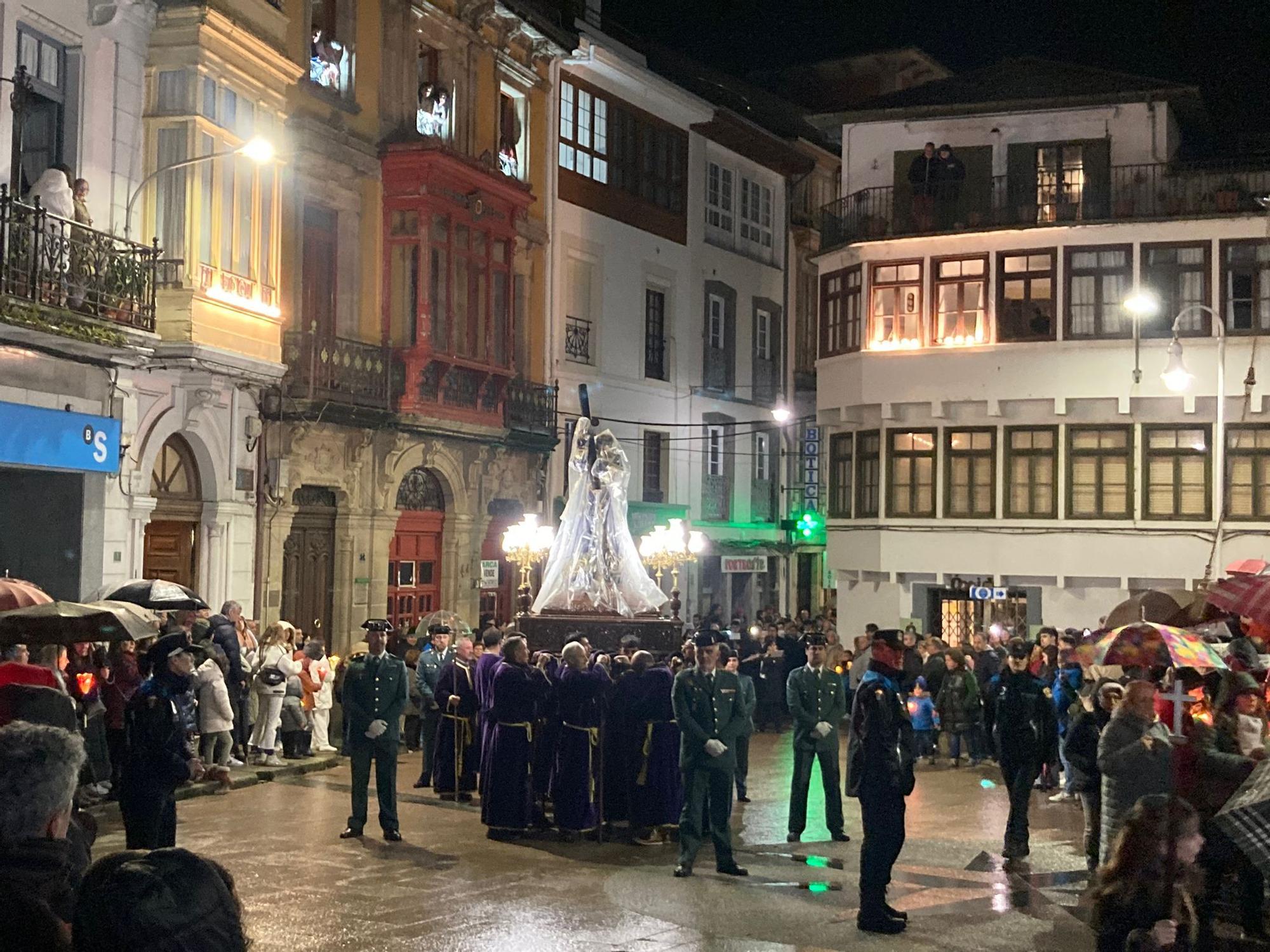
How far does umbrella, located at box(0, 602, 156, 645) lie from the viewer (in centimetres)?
1495

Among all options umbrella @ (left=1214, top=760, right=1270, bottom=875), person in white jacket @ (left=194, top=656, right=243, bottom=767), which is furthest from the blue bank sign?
umbrella @ (left=1214, top=760, right=1270, bottom=875)

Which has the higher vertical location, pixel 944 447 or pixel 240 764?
pixel 944 447

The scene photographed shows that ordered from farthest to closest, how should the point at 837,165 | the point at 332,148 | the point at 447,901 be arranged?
the point at 837,165
the point at 332,148
the point at 447,901

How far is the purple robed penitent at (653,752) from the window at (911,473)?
18.6 m

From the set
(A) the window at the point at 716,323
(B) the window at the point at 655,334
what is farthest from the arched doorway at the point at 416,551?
(A) the window at the point at 716,323

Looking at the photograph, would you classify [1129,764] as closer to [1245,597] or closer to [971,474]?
[1245,597]

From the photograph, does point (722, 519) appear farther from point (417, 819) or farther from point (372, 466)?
point (417, 819)

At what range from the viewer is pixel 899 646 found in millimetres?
12141

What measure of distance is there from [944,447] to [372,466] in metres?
11.5

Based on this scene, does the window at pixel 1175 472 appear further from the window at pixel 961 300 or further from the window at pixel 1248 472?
the window at pixel 961 300

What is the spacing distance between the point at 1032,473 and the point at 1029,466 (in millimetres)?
133

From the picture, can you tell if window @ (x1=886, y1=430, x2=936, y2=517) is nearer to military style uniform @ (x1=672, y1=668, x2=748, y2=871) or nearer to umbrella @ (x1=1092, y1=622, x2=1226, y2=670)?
umbrella @ (x1=1092, y1=622, x2=1226, y2=670)

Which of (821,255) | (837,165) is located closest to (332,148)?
(821,255)

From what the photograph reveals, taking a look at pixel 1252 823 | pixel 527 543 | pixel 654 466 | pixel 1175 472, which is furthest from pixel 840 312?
pixel 1252 823
